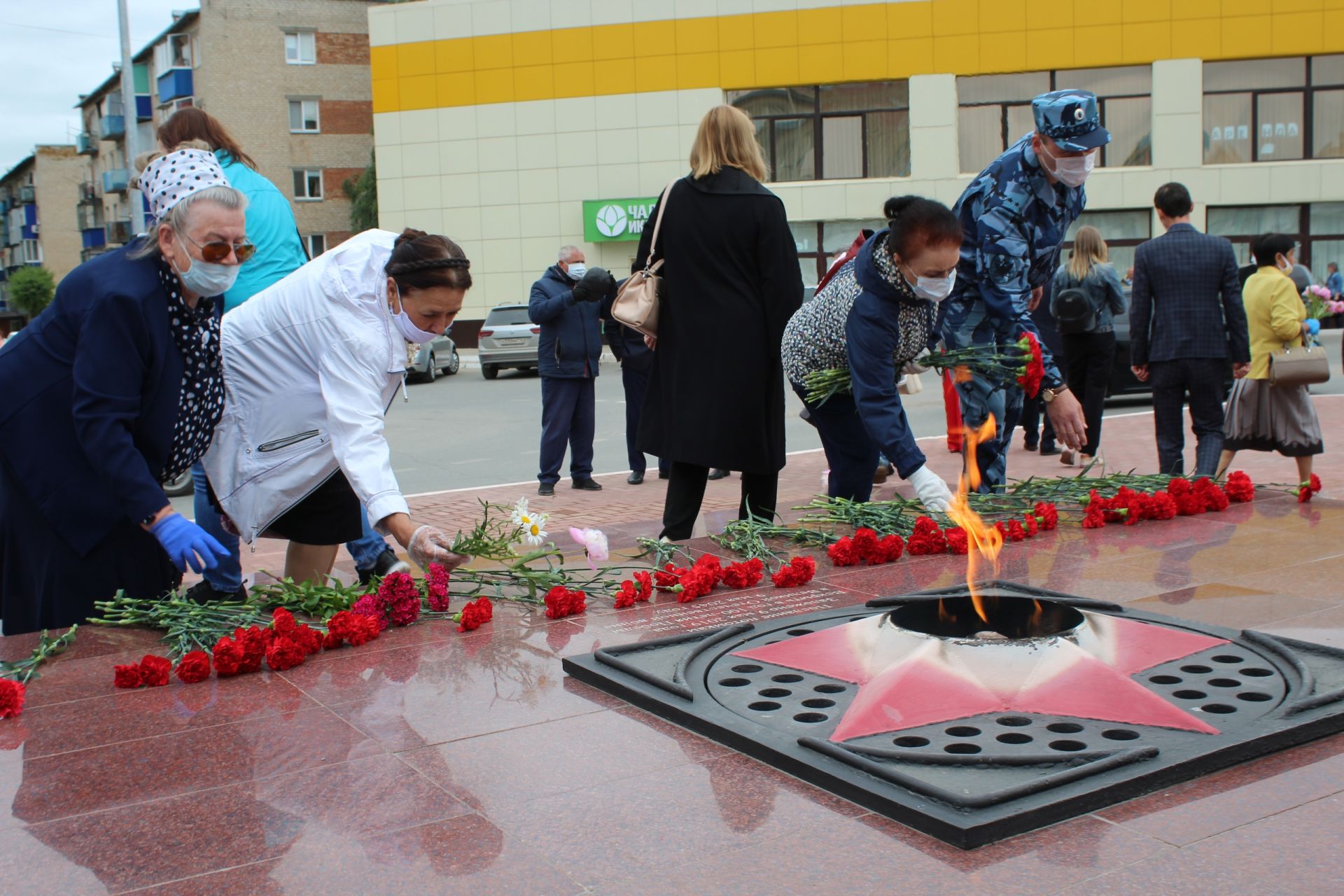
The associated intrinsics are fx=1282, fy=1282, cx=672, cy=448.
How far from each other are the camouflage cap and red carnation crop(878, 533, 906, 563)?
1886mm

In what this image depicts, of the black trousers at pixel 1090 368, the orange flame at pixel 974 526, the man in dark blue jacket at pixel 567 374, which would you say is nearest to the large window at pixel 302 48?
the man in dark blue jacket at pixel 567 374

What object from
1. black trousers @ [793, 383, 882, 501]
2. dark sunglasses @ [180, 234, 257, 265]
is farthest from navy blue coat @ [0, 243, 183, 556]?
black trousers @ [793, 383, 882, 501]

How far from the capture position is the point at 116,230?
71688 millimetres

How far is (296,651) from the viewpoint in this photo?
361cm

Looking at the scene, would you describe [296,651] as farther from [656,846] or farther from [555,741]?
[656,846]

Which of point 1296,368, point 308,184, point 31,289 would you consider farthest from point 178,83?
point 1296,368

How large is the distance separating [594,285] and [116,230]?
230ft

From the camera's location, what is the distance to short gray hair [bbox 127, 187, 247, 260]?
3.58m

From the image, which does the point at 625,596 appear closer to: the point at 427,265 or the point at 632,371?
the point at 427,265

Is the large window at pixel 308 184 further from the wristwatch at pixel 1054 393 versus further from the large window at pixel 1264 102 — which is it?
the wristwatch at pixel 1054 393

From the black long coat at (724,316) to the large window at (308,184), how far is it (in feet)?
156

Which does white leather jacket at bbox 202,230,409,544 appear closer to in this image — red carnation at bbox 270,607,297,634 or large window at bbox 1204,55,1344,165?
red carnation at bbox 270,607,297,634

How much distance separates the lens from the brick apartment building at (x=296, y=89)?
48.9 metres

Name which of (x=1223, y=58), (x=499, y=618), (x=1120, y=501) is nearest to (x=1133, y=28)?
(x=1223, y=58)
